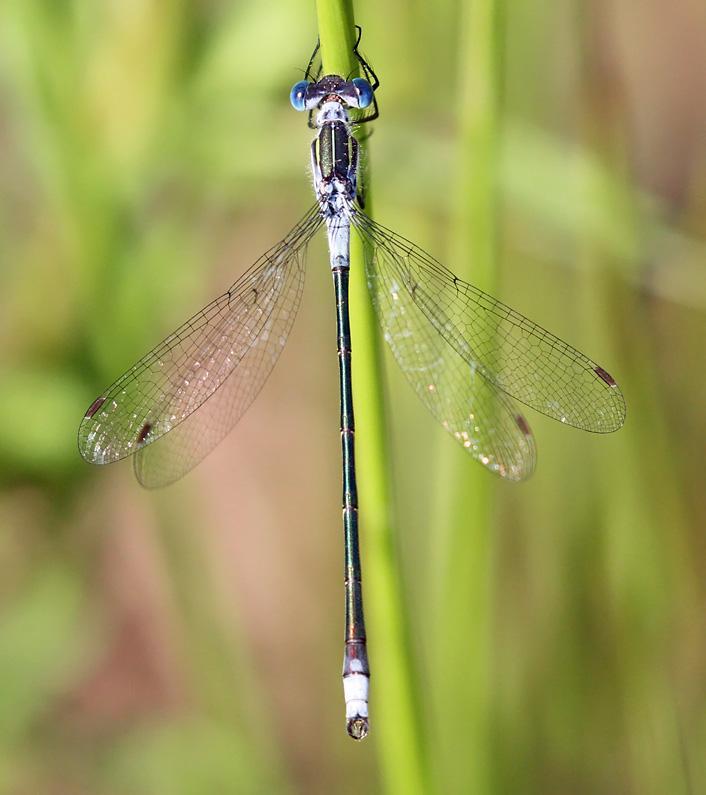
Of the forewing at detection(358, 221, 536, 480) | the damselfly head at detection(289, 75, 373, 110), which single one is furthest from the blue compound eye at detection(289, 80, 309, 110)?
the forewing at detection(358, 221, 536, 480)

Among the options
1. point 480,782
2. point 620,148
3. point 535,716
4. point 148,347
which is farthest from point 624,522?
point 148,347

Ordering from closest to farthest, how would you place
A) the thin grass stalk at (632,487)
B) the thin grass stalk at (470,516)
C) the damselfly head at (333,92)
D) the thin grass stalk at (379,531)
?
the thin grass stalk at (379,531) < the thin grass stalk at (470,516) < the damselfly head at (333,92) < the thin grass stalk at (632,487)

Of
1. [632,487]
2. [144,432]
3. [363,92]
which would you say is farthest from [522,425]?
[144,432]

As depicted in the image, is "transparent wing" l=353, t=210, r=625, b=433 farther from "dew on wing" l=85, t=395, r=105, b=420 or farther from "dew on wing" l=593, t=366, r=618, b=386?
"dew on wing" l=85, t=395, r=105, b=420

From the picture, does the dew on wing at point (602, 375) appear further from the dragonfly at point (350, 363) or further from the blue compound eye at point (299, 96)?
the blue compound eye at point (299, 96)

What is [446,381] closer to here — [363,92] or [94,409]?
[363,92]

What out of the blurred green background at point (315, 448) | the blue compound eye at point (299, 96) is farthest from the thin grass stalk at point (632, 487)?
the blue compound eye at point (299, 96)
